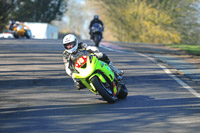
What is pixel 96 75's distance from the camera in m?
8.66

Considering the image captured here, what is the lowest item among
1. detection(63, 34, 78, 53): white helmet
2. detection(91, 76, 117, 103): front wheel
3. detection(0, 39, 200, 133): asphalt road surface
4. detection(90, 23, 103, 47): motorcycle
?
detection(0, 39, 200, 133): asphalt road surface

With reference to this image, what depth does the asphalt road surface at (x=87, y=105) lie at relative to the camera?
22.9 ft

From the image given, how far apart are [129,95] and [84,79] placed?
5.70 ft

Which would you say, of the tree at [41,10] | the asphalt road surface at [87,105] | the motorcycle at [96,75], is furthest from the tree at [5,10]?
the motorcycle at [96,75]

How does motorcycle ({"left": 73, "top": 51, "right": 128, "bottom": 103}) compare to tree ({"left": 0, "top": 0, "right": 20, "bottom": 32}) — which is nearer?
motorcycle ({"left": 73, "top": 51, "right": 128, "bottom": 103})

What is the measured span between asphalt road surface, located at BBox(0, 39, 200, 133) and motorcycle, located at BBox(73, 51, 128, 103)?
Answer: 0.30 metres

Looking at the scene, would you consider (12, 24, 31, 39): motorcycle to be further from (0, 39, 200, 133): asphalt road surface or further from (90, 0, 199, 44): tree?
(90, 0, 199, 44): tree

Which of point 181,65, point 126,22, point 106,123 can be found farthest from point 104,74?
point 126,22

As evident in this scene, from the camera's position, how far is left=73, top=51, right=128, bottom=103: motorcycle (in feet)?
28.3

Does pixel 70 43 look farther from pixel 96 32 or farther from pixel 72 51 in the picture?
pixel 96 32

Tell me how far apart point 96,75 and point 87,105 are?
2.32 feet

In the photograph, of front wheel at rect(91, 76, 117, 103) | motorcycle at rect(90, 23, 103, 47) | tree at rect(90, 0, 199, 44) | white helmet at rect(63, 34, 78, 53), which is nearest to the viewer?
front wheel at rect(91, 76, 117, 103)

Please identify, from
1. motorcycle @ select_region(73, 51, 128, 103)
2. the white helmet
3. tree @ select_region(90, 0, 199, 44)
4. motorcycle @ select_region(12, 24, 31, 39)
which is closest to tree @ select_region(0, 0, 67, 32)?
tree @ select_region(90, 0, 199, 44)

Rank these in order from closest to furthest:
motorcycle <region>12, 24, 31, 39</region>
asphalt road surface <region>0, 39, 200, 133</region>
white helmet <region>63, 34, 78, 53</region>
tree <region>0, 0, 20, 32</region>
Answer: asphalt road surface <region>0, 39, 200, 133</region>
white helmet <region>63, 34, 78, 53</region>
motorcycle <region>12, 24, 31, 39</region>
tree <region>0, 0, 20, 32</region>
